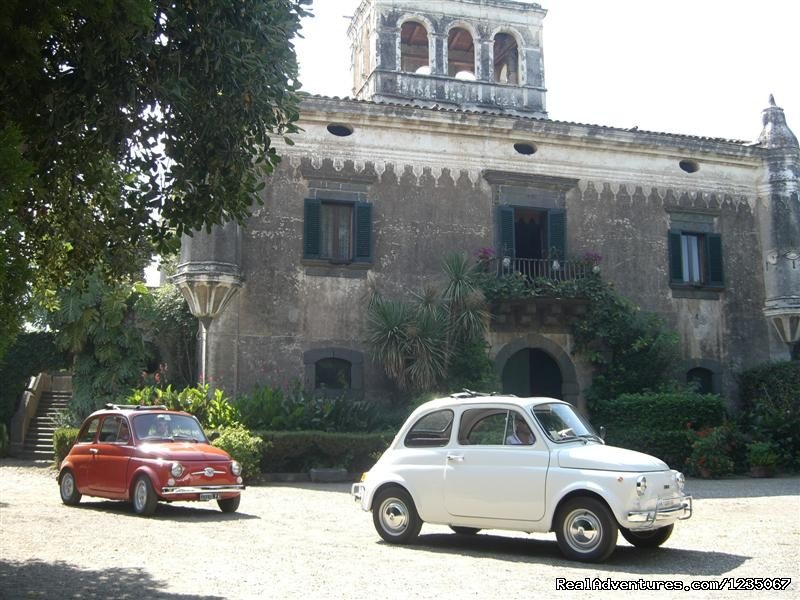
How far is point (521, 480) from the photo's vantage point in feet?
29.2

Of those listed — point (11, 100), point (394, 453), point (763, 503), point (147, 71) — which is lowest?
point (763, 503)

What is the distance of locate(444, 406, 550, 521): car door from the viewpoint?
887cm

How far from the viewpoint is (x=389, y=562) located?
8.46 meters

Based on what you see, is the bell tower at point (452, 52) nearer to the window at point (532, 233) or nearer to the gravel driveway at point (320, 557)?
the window at point (532, 233)

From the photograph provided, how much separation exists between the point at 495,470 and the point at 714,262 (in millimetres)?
15632

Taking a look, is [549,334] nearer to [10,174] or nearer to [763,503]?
[763,503]

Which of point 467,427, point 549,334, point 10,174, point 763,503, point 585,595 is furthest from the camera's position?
point 549,334

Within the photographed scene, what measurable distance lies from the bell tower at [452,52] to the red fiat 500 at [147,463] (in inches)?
636

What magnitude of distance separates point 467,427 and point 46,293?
5.70 meters

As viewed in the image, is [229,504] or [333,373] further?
[333,373]

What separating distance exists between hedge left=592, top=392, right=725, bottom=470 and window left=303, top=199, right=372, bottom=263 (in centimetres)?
674

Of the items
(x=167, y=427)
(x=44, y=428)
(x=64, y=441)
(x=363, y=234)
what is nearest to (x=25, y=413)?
(x=44, y=428)

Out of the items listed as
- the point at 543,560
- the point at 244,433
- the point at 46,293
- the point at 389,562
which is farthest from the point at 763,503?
the point at 46,293

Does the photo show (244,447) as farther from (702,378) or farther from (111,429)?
(702,378)
